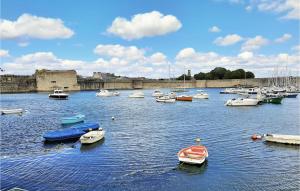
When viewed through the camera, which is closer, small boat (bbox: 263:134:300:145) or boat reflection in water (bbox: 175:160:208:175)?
boat reflection in water (bbox: 175:160:208:175)

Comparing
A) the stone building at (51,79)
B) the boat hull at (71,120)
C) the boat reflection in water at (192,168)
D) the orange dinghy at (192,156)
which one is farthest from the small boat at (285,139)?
the stone building at (51,79)

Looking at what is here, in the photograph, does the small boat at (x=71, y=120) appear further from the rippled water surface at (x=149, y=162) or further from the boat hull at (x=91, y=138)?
the boat hull at (x=91, y=138)

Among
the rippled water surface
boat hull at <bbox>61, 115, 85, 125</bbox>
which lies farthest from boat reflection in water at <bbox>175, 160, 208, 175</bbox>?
boat hull at <bbox>61, 115, 85, 125</bbox>

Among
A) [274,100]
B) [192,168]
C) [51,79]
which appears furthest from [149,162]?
[51,79]

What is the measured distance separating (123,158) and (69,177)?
5.83 metres

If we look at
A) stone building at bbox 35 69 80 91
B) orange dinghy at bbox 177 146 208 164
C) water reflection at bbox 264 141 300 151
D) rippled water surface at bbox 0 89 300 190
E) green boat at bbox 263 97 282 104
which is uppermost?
stone building at bbox 35 69 80 91

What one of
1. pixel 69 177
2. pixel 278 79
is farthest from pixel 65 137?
pixel 278 79

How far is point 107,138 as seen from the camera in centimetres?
3662

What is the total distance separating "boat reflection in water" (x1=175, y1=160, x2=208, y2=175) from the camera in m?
23.6

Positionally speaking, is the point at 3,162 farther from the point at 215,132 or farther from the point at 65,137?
the point at 215,132

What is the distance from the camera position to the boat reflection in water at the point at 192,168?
23.6 metres

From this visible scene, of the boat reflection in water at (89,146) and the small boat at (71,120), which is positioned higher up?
the small boat at (71,120)

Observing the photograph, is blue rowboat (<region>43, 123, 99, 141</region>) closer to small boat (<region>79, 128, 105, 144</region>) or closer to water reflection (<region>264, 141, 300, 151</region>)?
small boat (<region>79, 128, 105, 144</region>)

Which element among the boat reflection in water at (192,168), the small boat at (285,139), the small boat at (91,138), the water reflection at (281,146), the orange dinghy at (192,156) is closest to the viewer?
the boat reflection in water at (192,168)
